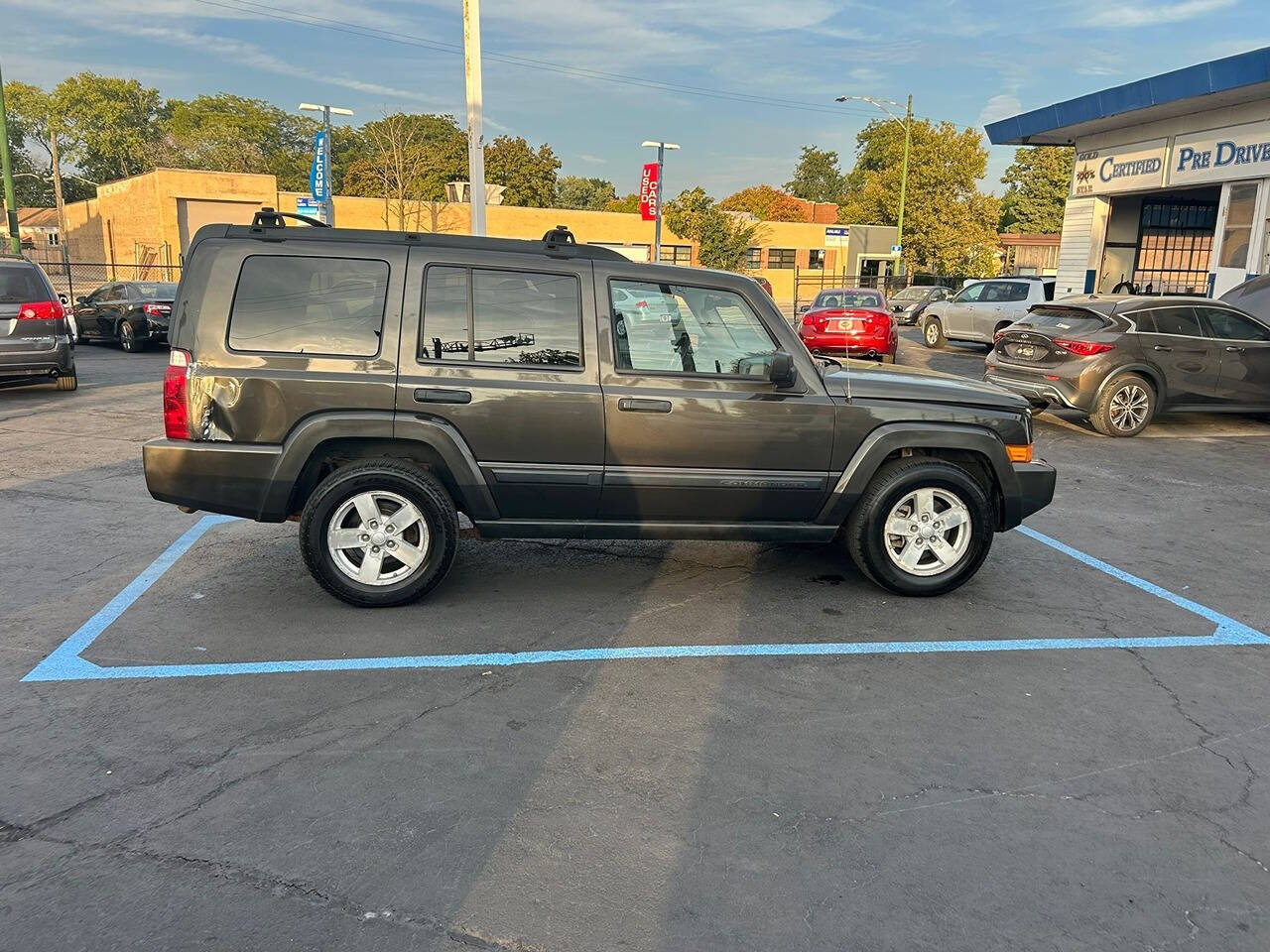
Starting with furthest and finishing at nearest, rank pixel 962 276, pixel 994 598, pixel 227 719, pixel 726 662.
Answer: pixel 962 276 → pixel 994 598 → pixel 726 662 → pixel 227 719

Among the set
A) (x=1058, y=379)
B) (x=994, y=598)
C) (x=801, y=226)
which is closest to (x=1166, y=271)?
(x=1058, y=379)

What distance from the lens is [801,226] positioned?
59375 millimetres

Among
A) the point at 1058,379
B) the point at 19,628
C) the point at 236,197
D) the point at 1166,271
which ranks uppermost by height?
the point at 236,197

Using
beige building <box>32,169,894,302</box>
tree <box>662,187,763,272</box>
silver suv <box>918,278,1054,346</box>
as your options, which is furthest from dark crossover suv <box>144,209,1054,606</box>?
tree <box>662,187,763,272</box>

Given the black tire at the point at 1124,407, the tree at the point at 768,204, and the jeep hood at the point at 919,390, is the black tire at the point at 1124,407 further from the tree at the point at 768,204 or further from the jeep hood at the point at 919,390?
the tree at the point at 768,204

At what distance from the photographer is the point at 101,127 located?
93.3 m

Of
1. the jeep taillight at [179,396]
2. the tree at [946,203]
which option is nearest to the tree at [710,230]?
the tree at [946,203]

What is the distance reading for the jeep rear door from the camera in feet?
15.8

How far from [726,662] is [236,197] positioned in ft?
157

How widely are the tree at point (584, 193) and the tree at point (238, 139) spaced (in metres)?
22.2

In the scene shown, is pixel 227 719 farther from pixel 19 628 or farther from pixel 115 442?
pixel 115 442

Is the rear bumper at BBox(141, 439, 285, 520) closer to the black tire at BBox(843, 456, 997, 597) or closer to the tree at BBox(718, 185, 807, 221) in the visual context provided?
the black tire at BBox(843, 456, 997, 597)

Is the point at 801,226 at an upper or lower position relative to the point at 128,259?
upper

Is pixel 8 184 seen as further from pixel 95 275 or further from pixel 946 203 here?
pixel 946 203
